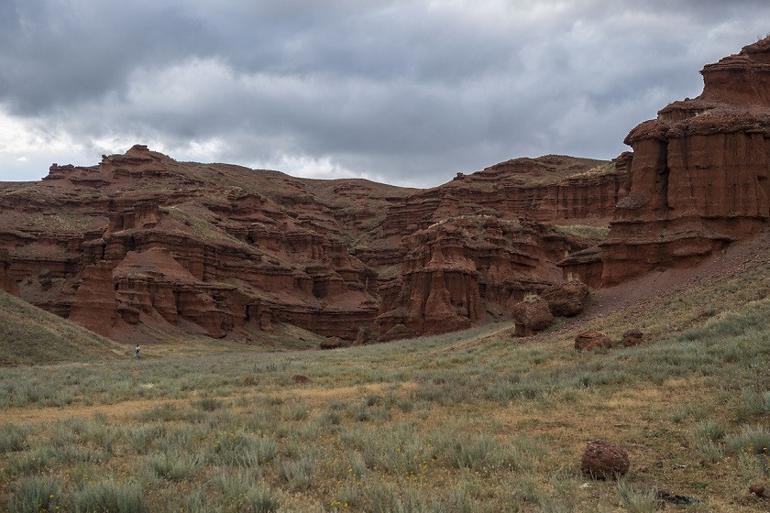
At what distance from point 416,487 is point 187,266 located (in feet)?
264

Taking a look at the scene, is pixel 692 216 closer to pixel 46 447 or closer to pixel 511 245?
pixel 46 447

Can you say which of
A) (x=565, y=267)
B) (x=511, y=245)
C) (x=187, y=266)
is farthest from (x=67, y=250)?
(x=565, y=267)

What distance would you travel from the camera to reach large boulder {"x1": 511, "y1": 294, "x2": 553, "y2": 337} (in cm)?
2961

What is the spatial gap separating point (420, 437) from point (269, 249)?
9832 cm

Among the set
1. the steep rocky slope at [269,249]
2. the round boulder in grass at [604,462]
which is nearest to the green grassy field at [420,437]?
the round boulder in grass at [604,462]

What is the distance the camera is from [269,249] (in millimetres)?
105938

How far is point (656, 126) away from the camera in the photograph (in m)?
35.0

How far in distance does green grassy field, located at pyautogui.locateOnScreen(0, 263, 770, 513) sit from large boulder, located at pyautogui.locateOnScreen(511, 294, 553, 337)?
8.78m

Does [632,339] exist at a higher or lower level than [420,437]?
higher

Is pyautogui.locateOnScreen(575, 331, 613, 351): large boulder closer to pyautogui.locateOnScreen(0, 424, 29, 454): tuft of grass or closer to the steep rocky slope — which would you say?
pyautogui.locateOnScreen(0, 424, 29, 454): tuft of grass

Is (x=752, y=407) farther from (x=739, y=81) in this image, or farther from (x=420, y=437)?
(x=739, y=81)

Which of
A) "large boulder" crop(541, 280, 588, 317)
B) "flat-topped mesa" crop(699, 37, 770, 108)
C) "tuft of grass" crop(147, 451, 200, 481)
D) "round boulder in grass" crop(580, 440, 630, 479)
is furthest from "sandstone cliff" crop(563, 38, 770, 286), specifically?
"tuft of grass" crop(147, 451, 200, 481)

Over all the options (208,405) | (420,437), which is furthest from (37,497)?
(208,405)

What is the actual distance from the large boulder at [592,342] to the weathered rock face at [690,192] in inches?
511
